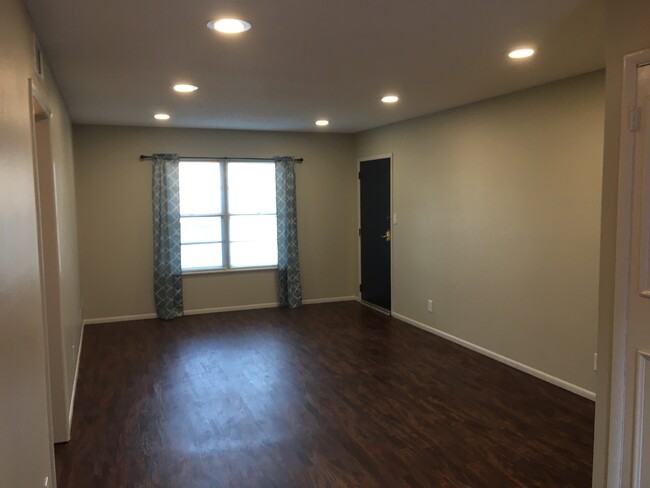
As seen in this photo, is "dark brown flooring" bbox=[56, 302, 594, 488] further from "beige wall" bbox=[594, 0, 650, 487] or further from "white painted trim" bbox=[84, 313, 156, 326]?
"white painted trim" bbox=[84, 313, 156, 326]

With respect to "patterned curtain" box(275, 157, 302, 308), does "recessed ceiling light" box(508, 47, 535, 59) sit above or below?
above

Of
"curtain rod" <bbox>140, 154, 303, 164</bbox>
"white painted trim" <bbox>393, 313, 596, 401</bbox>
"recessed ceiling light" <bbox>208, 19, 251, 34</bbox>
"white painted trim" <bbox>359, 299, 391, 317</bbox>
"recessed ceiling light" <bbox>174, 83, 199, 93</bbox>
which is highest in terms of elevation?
"recessed ceiling light" <bbox>174, 83, 199, 93</bbox>

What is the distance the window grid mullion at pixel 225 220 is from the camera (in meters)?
6.56

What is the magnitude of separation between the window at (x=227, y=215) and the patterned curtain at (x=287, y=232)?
14 cm

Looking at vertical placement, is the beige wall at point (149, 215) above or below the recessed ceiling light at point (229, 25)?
below

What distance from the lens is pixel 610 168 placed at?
2188 millimetres

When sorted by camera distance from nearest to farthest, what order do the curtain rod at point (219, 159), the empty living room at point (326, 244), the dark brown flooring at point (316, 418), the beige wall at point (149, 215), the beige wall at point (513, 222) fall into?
the empty living room at point (326, 244) < the dark brown flooring at point (316, 418) < the beige wall at point (513, 222) < the beige wall at point (149, 215) < the curtain rod at point (219, 159)

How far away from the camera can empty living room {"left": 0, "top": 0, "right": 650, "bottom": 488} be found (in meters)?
2.17

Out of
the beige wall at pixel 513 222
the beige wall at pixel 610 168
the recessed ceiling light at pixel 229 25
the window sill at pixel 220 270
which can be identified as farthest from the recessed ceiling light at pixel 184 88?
the window sill at pixel 220 270

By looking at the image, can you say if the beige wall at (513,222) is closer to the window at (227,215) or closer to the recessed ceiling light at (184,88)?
the window at (227,215)

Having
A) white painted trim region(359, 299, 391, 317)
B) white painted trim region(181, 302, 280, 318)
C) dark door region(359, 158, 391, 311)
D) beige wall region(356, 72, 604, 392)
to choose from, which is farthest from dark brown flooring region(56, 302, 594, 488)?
dark door region(359, 158, 391, 311)

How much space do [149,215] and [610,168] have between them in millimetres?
5245

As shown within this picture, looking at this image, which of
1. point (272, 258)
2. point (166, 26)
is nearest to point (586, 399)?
point (166, 26)

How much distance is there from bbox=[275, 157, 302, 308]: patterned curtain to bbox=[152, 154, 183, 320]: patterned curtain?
1.28m
